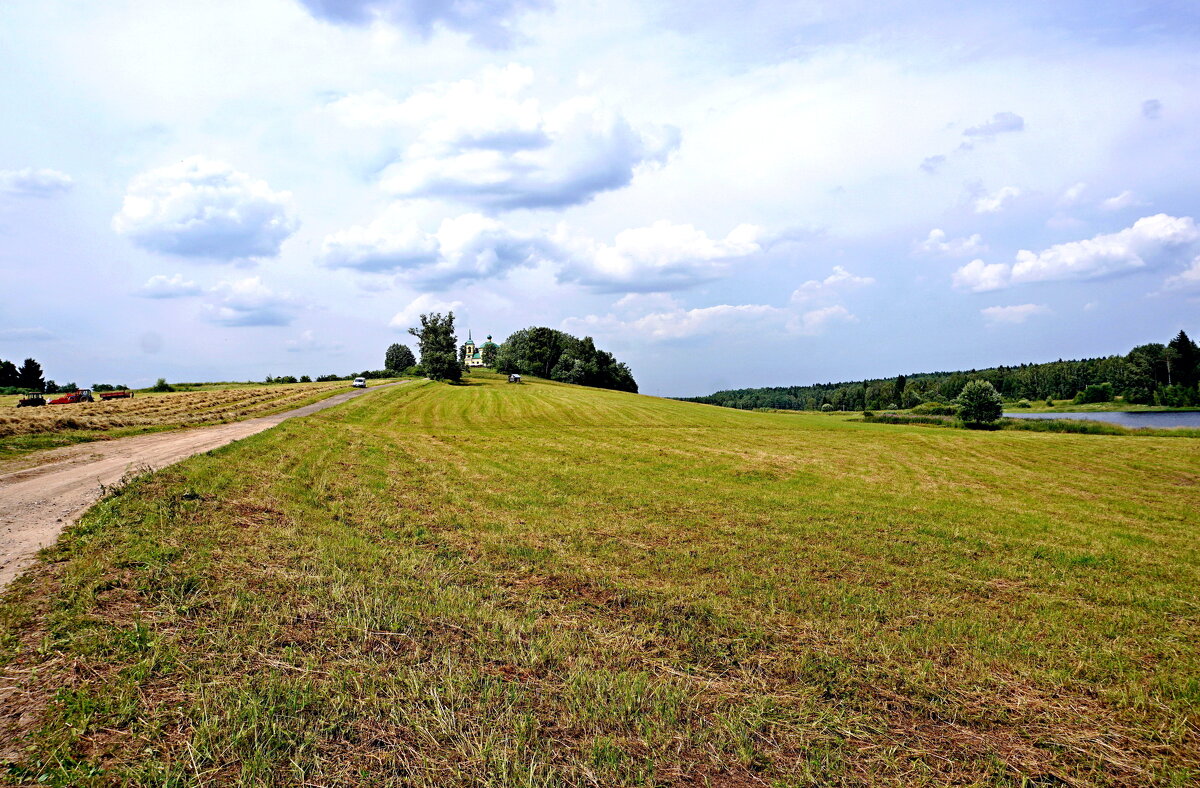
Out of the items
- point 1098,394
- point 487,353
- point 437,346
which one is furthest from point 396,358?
point 1098,394

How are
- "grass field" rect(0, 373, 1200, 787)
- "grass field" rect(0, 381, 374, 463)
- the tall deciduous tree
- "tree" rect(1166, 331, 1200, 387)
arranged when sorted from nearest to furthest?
"grass field" rect(0, 373, 1200, 787) → "grass field" rect(0, 381, 374, 463) → the tall deciduous tree → "tree" rect(1166, 331, 1200, 387)

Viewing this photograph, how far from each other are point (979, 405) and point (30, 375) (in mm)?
136985

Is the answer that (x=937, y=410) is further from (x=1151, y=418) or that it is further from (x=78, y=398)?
(x=78, y=398)

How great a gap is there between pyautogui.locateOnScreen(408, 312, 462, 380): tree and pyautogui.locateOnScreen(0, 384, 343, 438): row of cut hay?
31.1 m

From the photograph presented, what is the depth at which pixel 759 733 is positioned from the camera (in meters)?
4.56

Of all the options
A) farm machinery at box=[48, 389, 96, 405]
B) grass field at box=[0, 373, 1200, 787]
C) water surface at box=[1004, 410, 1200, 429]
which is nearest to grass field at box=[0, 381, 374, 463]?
farm machinery at box=[48, 389, 96, 405]

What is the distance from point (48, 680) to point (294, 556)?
3.71m

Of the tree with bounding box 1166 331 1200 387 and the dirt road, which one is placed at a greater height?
the tree with bounding box 1166 331 1200 387

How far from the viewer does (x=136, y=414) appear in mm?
31953

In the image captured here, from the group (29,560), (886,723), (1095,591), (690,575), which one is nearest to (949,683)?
(886,723)

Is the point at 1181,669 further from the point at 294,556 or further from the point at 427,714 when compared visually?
the point at 294,556

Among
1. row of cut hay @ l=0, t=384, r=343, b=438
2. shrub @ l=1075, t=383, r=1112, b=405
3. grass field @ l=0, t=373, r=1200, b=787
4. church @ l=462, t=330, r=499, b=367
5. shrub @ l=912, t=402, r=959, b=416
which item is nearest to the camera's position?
grass field @ l=0, t=373, r=1200, b=787

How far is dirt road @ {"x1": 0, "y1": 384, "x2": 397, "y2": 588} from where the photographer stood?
8.44 metres

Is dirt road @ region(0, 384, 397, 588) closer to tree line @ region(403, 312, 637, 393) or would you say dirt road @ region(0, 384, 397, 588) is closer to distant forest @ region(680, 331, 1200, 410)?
tree line @ region(403, 312, 637, 393)
